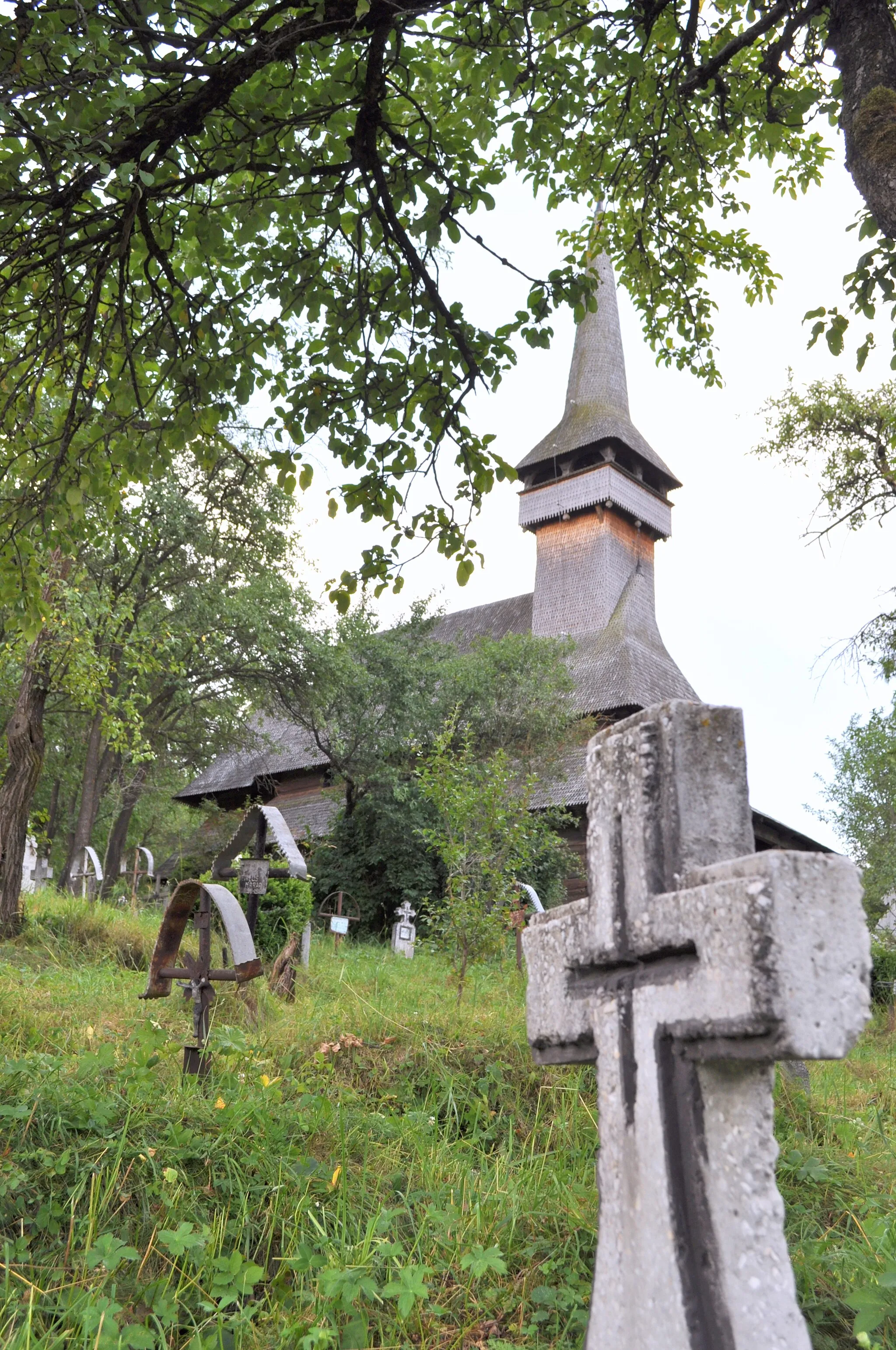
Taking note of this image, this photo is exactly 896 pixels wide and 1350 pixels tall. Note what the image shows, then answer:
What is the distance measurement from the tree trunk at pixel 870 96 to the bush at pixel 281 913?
9.14 metres

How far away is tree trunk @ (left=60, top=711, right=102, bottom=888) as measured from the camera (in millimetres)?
19844

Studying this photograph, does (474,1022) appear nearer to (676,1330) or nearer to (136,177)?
(676,1330)

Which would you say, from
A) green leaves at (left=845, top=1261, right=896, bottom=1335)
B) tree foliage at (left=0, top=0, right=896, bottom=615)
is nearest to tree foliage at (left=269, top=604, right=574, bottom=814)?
tree foliage at (left=0, top=0, right=896, bottom=615)

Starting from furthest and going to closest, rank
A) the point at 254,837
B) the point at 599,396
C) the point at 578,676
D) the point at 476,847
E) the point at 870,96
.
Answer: the point at 599,396
the point at 578,676
the point at 476,847
the point at 254,837
the point at 870,96

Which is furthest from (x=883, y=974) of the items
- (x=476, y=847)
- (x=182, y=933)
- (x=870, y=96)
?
(x=870, y=96)

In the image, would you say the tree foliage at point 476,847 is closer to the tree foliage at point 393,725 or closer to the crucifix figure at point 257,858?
the crucifix figure at point 257,858

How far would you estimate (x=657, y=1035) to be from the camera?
2170 mm

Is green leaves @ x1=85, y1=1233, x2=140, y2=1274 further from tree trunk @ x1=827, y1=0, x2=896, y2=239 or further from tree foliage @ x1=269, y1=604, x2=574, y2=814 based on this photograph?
tree foliage @ x1=269, y1=604, x2=574, y2=814

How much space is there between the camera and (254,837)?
28.8 feet

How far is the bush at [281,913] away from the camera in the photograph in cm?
1149

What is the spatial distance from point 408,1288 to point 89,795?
63.2 ft

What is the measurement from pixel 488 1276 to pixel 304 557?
20995 mm

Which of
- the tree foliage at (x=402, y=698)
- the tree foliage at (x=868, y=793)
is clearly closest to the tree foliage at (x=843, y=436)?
the tree foliage at (x=402, y=698)

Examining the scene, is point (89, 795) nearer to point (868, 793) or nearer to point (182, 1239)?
point (182, 1239)
